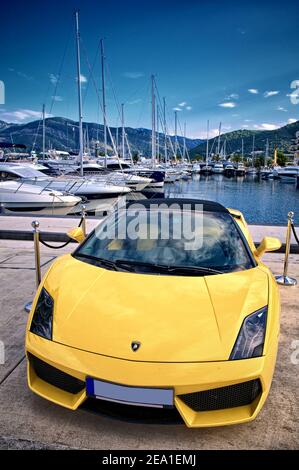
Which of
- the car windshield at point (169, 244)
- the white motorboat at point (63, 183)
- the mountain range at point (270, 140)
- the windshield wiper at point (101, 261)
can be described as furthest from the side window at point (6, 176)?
the mountain range at point (270, 140)

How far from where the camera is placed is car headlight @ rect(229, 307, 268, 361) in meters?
1.82

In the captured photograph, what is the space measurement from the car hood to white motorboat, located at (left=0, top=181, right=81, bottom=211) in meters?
11.7

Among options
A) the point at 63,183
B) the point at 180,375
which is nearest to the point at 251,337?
the point at 180,375

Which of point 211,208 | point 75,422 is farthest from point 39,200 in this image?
point 75,422

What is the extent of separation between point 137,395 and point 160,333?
35 cm

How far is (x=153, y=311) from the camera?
204cm

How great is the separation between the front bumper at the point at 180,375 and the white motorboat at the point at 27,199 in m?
12.5

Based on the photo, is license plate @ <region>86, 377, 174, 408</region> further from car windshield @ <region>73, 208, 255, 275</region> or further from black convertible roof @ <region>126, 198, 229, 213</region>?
black convertible roof @ <region>126, 198, 229, 213</region>

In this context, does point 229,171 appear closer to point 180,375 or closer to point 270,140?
point 180,375

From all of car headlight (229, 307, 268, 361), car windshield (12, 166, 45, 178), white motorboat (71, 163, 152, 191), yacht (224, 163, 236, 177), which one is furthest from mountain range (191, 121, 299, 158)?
car headlight (229, 307, 268, 361)

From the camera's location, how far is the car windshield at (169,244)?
2.58 metres

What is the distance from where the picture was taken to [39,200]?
532 inches

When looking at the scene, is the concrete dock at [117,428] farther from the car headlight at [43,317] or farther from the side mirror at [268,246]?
the side mirror at [268,246]
